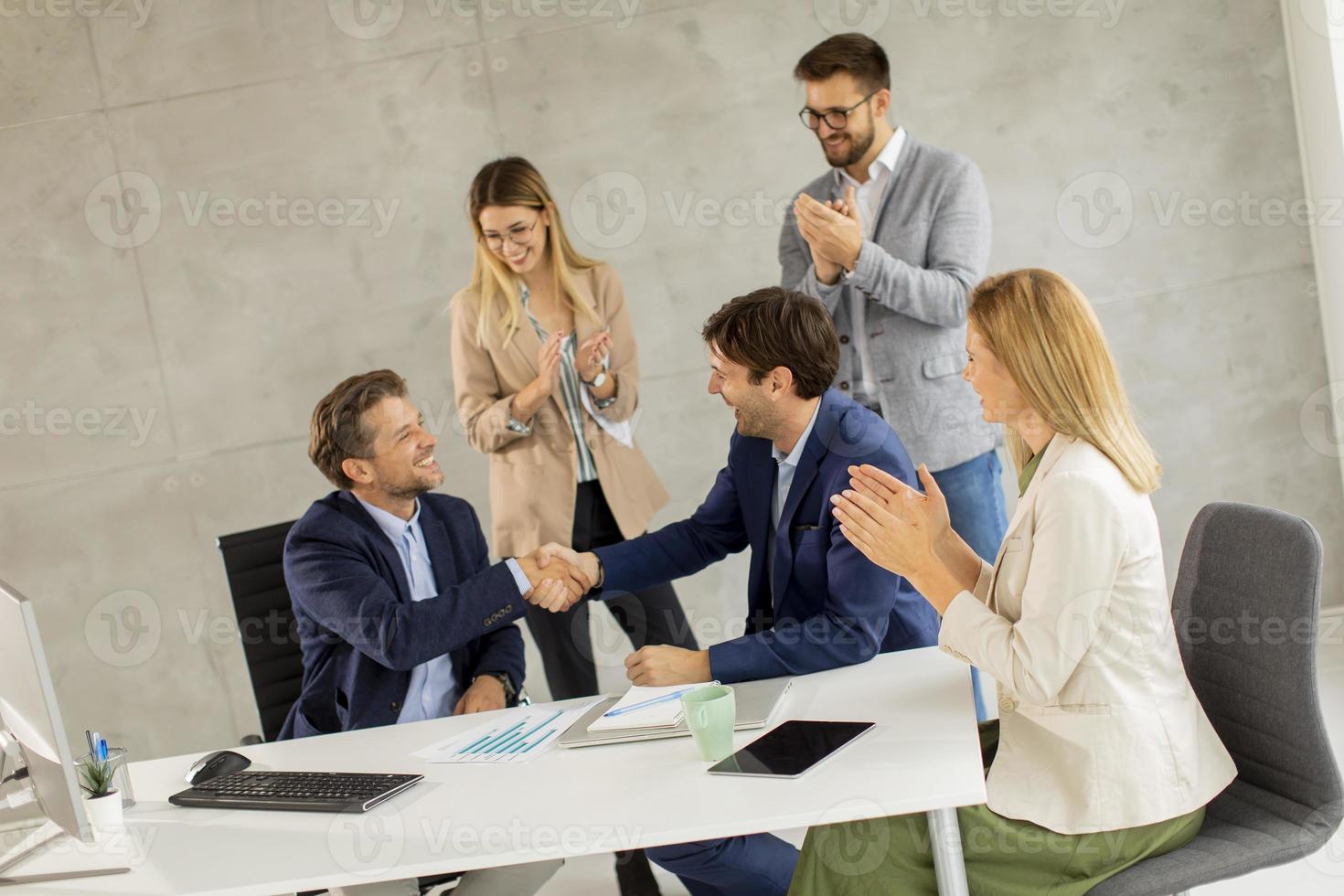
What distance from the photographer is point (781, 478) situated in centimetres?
243

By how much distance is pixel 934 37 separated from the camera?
3.98m

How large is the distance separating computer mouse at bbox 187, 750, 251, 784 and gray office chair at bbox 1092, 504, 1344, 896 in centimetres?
136

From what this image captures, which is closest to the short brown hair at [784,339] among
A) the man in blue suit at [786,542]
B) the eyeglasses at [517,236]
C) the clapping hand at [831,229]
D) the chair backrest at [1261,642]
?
the man in blue suit at [786,542]

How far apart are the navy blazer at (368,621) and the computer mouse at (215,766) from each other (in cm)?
42

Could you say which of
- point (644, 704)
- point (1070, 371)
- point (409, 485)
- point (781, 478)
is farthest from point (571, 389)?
point (1070, 371)

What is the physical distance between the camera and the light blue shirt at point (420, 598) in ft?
8.37

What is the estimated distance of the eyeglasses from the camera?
3.28m

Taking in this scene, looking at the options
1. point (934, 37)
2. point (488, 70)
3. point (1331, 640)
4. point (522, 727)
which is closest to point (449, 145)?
point (488, 70)

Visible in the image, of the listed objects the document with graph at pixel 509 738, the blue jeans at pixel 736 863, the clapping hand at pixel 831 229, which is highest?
the clapping hand at pixel 831 229

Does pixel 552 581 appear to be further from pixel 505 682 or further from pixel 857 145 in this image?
pixel 857 145

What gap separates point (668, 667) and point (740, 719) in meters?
0.26

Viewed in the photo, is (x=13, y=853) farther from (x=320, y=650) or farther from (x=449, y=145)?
(x=449, y=145)

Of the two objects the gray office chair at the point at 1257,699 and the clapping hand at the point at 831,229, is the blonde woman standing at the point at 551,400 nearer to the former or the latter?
the clapping hand at the point at 831,229

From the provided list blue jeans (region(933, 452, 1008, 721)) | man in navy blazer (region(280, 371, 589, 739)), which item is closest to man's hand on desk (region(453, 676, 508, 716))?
man in navy blazer (region(280, 371, 589, 739))
